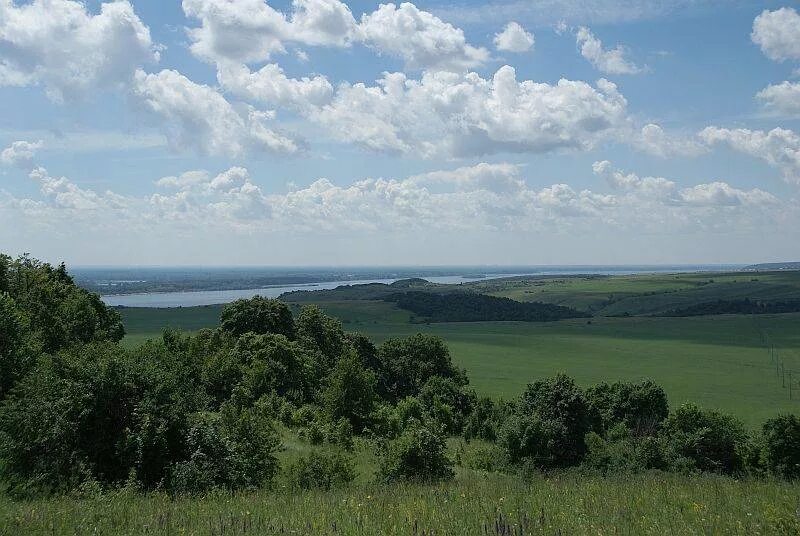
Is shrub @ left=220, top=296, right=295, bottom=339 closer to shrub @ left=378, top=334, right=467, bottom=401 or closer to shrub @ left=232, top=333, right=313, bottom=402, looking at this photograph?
shrub @ left=232, top=333, right=313, bottom=402

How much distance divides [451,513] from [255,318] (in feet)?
168

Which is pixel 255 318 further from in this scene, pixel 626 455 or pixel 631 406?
pixel 631 406

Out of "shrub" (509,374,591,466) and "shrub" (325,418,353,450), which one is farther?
"shrub" (509,374,591,466)

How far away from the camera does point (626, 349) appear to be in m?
136

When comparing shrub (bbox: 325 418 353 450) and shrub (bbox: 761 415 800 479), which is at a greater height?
shrub (bbox: 325 418 353 450)

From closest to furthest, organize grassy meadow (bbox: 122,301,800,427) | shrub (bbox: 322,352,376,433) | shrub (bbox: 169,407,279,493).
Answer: shrub (bbox: 169,407,279,493), shrub (bbox: 322,352,376,433), grassy meadow (bbox: 122,301,800,427)

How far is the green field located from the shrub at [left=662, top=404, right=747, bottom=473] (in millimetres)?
35322

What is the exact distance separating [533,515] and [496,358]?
381 ft

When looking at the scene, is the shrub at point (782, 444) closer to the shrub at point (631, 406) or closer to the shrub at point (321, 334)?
the shrub at point (631, 406)

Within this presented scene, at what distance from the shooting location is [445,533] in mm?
8320

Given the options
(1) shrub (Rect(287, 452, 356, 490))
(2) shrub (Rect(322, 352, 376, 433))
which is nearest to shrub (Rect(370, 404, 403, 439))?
(2) shrub (Rect(322, 352, 376, 433))

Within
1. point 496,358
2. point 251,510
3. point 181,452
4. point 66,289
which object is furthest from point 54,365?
point 496,358

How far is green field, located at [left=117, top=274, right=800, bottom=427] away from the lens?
94750 mm

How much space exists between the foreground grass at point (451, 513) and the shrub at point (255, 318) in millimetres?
46325
